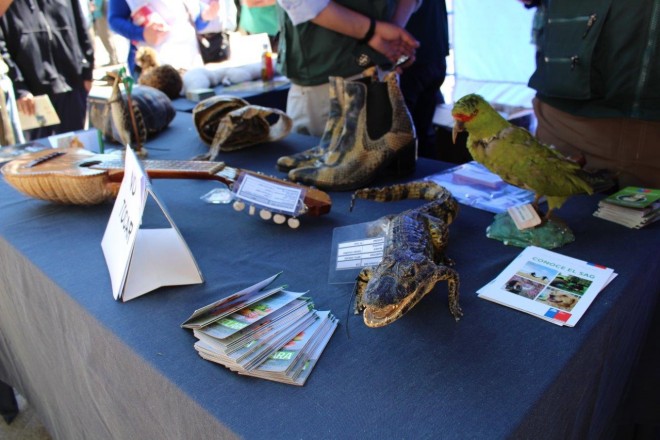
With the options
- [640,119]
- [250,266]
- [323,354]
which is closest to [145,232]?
[250,266]

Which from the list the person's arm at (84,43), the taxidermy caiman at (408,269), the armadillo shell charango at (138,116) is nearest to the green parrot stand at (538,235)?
the taxidermy caiman at (408,269)

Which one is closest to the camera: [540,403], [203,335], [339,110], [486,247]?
[540,403]

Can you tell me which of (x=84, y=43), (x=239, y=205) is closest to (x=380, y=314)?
(x=239, y=205)

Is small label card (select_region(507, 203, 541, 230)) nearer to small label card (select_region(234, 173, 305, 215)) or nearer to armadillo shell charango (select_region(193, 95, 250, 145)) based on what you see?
small label card (select_region(234, 173, 305, 215))

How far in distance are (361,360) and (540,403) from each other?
236 mm

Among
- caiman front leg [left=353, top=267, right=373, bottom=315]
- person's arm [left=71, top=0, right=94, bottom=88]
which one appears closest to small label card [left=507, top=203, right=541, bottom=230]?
caiman front leg [left=353, top=267, right=373, bottom=315]

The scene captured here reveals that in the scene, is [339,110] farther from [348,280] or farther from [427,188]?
[348,280]

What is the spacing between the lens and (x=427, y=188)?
116 cm

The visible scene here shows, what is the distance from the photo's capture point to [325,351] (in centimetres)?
72

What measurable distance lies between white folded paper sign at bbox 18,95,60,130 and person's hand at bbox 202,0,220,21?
158 centimetres

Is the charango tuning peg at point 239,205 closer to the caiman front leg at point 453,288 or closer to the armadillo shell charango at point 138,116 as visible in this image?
the caiman front leg at point 453,288

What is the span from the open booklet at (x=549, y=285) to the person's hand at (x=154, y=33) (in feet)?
9.02

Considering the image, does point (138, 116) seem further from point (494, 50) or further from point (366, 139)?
point (494, 50)

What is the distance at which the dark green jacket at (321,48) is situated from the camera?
1.52 meters
